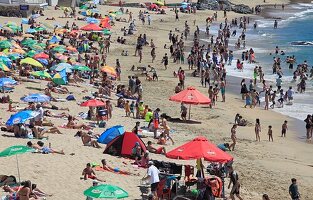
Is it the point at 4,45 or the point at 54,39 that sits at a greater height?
the point at 4,45

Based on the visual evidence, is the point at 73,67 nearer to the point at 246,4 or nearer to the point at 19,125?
the point at 19,125

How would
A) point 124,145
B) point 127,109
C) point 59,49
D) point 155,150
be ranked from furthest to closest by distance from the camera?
point 59,49 → point 127,109 → point 155,150 → point 124,145

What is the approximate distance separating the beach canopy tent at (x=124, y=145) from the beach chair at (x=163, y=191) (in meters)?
3.01

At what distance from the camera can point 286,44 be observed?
159 feet

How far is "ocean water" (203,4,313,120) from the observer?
96.2 feet

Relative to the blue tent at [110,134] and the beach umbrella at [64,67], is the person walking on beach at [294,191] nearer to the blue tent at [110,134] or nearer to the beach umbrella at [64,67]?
the blue tent at [110,134]

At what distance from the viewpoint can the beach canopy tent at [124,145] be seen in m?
17.4

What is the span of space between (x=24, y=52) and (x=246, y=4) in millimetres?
47916

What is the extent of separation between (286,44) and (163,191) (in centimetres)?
3600

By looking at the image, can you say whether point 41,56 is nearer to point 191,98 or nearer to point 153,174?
point 191,98

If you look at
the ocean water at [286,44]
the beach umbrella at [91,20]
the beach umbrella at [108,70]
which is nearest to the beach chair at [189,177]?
the ocean water at [286,44]

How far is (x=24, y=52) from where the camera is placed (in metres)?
30.1

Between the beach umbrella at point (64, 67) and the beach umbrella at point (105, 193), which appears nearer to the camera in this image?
the beach umbrella at point (105, 193)

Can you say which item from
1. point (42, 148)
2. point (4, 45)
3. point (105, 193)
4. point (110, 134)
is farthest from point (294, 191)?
point (4, 45)
